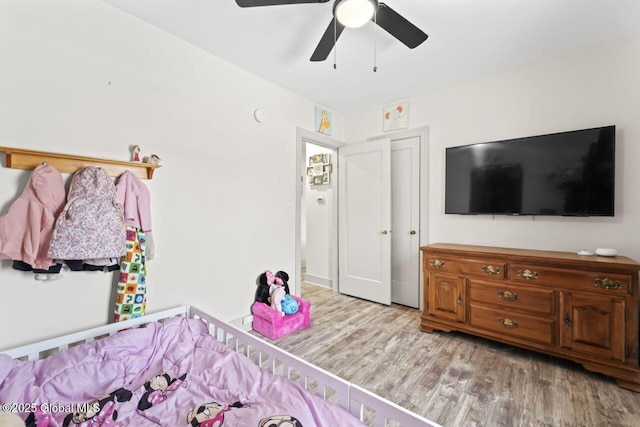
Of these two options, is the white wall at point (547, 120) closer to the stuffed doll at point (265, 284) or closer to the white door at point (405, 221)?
the white door at point (405, 221)

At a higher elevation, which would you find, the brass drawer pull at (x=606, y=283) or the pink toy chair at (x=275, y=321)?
the brass drawer pull at (x=606, y=283)

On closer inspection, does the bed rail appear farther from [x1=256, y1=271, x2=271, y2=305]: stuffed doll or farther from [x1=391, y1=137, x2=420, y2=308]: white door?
[x1=391, y1=137, x2=420, y2=308]: white door

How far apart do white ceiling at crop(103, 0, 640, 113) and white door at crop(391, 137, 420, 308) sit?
0.83 metres

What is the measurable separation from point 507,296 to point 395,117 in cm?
226

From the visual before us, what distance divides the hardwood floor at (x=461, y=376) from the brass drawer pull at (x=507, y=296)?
1.50 feet

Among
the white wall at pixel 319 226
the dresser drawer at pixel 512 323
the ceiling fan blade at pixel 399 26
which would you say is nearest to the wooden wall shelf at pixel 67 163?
the ceiling fan blade at pixel 399 26

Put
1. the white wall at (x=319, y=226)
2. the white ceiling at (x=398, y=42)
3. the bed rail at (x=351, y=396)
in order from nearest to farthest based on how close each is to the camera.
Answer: the bed rail at (x=351, y=396) < the white ceiling at (x=398, y=42) < the white wall at (x=319, y=226)

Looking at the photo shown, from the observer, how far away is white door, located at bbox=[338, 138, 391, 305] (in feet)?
10.8

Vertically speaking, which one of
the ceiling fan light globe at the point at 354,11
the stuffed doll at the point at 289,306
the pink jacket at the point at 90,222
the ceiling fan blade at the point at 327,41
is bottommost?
the stuffed doll at the point at 289,306

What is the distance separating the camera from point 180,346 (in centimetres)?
151

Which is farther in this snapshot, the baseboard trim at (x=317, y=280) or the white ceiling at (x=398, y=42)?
the baseboard trim at (x=317, y=280)

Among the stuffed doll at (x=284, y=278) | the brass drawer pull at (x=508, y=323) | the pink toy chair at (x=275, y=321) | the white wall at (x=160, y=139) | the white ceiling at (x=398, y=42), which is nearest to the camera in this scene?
the white wall at (x=160, y=139)

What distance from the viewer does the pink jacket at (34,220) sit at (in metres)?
1.39

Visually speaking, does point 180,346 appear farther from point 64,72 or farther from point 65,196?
point 64,72
